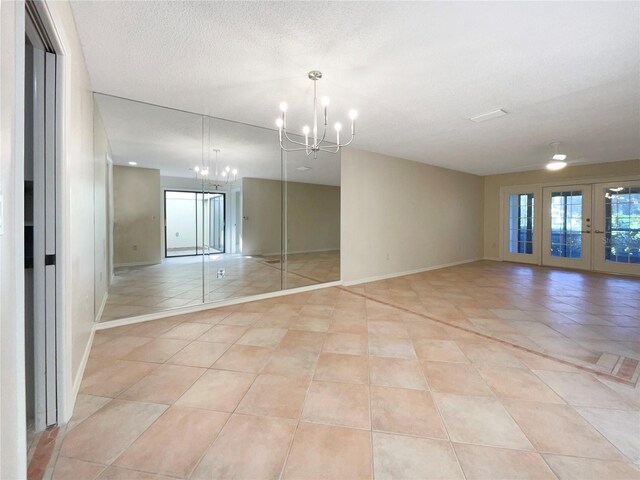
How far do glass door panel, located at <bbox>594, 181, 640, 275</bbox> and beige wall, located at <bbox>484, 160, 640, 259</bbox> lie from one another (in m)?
0.29

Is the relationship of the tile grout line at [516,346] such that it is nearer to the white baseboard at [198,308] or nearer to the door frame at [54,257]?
the white baseboard at [198,308]

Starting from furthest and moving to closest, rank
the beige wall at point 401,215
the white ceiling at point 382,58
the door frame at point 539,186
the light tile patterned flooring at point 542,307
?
the door frame at point 539,186 → the beige wall at point 401,215 → the light tile patterned flooring at point 542,307 → the white ceiling at point 382,58

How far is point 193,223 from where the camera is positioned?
3.87 meters

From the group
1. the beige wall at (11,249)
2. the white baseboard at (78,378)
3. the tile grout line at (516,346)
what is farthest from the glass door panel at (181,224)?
the beige wall at (11,249)

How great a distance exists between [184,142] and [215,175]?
2.31ft

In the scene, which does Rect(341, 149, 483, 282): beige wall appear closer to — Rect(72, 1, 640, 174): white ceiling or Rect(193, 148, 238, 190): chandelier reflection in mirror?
Rect(72, 1, 640, 174): white ceiling

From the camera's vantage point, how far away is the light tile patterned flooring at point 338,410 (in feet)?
4.35

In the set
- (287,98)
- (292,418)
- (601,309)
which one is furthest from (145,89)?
(601,309)

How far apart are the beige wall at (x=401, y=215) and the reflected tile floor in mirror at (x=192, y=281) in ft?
3.09

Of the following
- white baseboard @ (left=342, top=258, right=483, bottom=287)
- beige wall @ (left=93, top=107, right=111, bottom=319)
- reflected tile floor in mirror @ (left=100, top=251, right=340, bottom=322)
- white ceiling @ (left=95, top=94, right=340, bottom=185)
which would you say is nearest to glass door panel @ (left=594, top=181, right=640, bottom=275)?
white baseboard @ (left=342, top=258, right=483, bottom=287)

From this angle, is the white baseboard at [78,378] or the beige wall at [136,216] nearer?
the white baseboard at [78,378]

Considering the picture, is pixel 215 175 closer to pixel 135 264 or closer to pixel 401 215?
pixel 135 264

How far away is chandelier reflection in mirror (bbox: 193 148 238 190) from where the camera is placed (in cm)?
375

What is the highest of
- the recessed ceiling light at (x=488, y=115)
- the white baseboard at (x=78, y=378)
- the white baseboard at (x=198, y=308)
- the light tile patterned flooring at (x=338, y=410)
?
the recessed ceiling light at (x=488, y=115)
